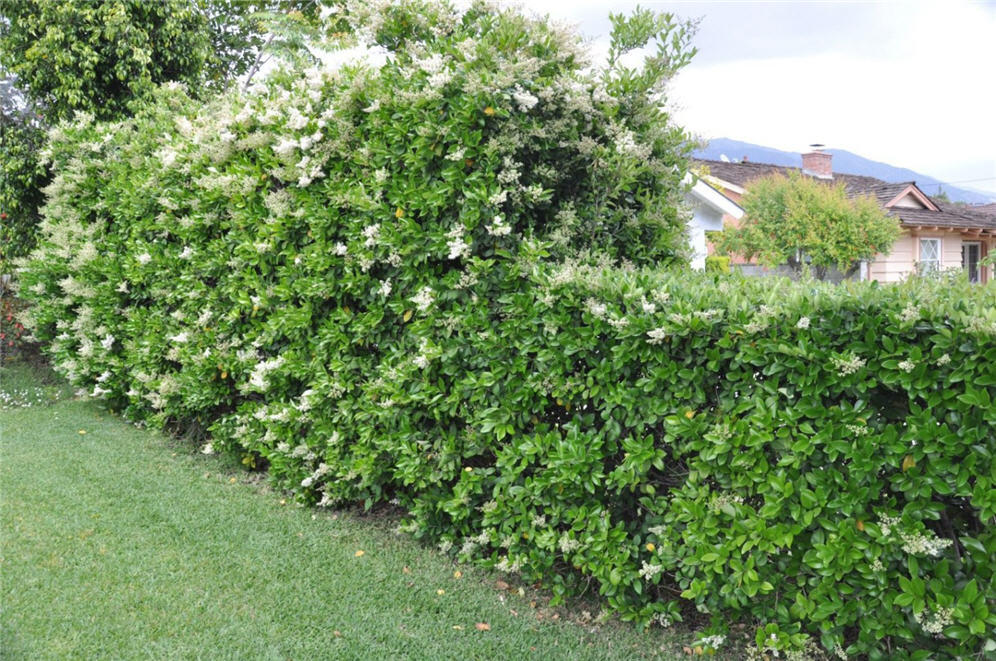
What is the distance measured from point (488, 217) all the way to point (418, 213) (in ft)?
1.72

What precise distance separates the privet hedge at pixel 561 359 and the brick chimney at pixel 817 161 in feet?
77.4

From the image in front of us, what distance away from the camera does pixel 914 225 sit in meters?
21.4

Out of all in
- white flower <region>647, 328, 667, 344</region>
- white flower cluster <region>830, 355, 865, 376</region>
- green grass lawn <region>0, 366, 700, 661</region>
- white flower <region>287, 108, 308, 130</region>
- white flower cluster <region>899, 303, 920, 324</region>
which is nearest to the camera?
white flower cluster <region>899, 303, 920, 324</region>

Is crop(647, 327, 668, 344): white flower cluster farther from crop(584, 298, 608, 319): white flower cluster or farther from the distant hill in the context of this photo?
the distant hill

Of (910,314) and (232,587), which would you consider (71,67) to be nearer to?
(232,587)

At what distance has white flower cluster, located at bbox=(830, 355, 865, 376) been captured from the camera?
114 inches

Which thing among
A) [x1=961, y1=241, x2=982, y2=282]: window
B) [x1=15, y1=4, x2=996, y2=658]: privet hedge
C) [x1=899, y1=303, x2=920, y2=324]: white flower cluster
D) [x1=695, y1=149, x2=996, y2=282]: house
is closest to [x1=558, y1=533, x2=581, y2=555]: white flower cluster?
[x1=15, y1=4, x2=996, y2=658]: privet hedge

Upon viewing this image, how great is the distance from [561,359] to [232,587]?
7.01ft

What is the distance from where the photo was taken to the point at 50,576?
4.14 m

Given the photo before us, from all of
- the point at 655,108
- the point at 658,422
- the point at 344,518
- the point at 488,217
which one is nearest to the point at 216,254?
the point at 344,518

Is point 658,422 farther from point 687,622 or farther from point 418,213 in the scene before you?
point 418,213

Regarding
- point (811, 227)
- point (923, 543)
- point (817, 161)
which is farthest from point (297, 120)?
point (817, 161)

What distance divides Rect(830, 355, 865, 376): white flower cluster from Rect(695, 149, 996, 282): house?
1829cm

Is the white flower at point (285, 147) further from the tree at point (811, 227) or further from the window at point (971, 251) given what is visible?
the window at point (971, 251)
